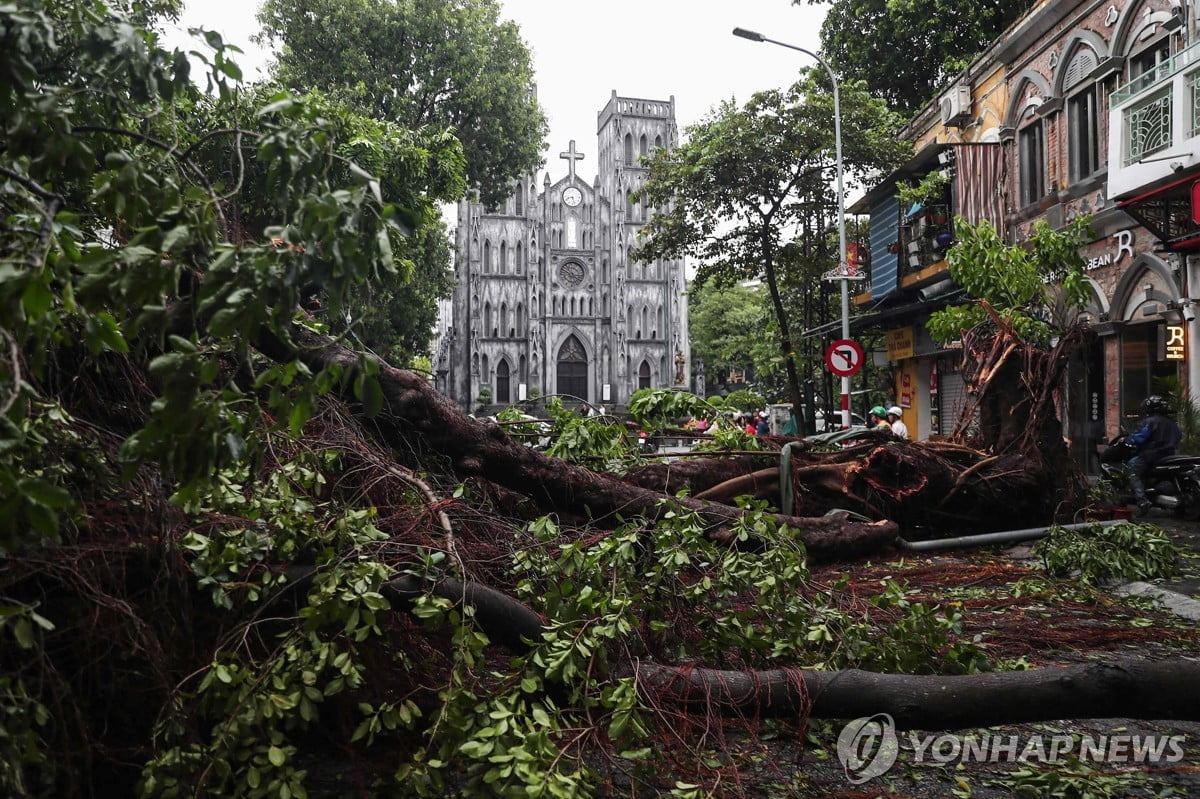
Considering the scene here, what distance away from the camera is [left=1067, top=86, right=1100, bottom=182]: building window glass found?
15.0 m

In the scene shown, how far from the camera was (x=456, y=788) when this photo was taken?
10.1ft

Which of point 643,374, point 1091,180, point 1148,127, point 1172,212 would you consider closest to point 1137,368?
point 1172,212

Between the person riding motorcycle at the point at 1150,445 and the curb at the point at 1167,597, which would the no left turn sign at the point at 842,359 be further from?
the curb at the point at 1167,597

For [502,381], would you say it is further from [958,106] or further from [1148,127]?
[1148,127]

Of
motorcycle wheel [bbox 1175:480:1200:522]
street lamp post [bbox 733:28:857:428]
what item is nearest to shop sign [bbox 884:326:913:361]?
street lamp post [bbox 733:28:857:428]

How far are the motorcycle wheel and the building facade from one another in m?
1.54

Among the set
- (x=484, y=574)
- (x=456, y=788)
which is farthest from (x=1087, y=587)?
(x=456, y=788)

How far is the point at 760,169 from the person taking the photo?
65.6 ft

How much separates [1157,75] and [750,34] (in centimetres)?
905

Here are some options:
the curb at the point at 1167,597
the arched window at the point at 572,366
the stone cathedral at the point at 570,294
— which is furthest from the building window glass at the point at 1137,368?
the arched window at the point at 572,366

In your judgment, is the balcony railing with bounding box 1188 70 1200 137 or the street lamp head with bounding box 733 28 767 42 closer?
the balcony railing with bounding box 1188 70 1200 137

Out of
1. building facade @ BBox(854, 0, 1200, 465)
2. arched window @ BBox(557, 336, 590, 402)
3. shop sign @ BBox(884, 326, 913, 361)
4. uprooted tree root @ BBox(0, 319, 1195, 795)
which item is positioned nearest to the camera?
uprooted tree root @ BBox(0, 319, 1195, 795)

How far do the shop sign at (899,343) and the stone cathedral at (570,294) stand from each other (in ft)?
121

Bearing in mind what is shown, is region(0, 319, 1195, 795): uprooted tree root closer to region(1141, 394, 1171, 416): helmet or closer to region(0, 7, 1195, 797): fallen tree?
region(0, 7, 1195, 797): fallen tree
